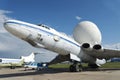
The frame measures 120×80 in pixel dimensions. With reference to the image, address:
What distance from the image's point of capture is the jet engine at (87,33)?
31438 mm

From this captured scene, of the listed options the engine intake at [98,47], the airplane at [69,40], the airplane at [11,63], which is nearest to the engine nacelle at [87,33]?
the airplane at [69,40]

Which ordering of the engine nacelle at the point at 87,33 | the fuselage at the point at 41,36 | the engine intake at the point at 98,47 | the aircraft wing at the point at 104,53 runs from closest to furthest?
the fuselage at the point at 41,36 → the engine intake at the point at 98,47 → the aircraft wing at the point at 104,53 → the engine nacelle at the point at 87,33

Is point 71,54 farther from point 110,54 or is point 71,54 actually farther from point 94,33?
point 94,33

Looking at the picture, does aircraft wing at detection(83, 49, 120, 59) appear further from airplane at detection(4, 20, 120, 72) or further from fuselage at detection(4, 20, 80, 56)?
fuselage at detection(4, 20, 80, 56)

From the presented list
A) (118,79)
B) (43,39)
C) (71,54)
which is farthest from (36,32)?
(118,79)

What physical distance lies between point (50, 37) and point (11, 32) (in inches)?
157

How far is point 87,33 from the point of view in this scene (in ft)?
104

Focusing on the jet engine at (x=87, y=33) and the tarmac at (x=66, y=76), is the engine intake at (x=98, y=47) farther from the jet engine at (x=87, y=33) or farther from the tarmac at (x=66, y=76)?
the tarmac at (x=66, y=76)

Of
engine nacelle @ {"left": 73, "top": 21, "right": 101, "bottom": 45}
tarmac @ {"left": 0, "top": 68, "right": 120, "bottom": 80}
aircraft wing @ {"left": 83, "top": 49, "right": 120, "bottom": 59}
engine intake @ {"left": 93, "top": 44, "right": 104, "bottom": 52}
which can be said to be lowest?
tarmac @ {"left": 0, "top": 68, "right": 120, "bottom": 80}

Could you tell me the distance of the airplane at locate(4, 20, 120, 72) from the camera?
1959 cm

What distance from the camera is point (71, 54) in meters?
24.9

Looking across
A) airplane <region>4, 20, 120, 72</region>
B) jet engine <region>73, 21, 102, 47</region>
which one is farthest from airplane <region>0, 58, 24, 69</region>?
jet engine <region>73, 21, 102, 47</region>

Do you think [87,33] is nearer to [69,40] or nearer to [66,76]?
[69,40]

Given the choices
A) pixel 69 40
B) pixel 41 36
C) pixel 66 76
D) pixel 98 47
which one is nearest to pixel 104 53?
pixel 98 47
